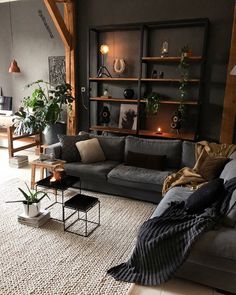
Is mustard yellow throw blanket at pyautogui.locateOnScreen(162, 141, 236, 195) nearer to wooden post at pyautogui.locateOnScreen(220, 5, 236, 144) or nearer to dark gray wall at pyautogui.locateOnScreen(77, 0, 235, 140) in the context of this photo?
wooden post at pyautogui.locateOnScreen(220, 5, 236, 144)

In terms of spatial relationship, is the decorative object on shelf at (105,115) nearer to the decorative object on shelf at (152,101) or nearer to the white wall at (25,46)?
the decorative object on shelf at (152,101)

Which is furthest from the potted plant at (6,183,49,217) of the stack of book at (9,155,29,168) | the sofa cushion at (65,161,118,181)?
the stack of book at (9,155,29,168)

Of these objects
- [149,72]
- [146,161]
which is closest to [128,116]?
[149,72]

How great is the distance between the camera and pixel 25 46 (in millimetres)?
5426

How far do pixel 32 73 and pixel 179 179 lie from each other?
4.04 metres

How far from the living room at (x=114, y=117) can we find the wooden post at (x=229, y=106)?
0.02 m

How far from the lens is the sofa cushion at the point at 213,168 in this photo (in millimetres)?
2980

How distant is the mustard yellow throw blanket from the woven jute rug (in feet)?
1.63

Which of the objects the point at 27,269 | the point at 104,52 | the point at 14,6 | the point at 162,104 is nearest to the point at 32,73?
the point at 14,6

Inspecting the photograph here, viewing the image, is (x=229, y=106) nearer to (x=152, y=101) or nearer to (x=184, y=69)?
(x=184, y=69)

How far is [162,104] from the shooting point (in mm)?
4496

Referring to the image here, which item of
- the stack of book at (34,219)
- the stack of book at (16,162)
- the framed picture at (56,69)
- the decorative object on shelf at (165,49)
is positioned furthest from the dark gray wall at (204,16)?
the stack of book at (34,219)

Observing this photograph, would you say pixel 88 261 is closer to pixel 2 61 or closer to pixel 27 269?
pixel 27 269

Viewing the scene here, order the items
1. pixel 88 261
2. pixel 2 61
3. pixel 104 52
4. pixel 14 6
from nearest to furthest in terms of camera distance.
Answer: pixel 88 261 < pixel 104 52 < pixel 14 6 < pixel 2 61
